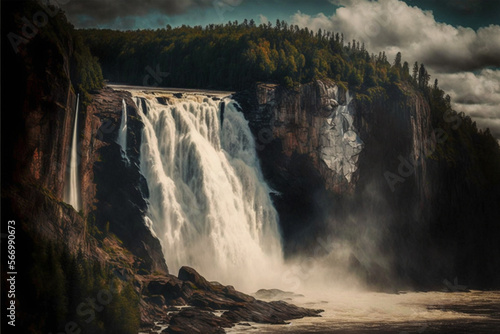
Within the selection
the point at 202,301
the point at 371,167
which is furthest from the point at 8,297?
the point at 371,167

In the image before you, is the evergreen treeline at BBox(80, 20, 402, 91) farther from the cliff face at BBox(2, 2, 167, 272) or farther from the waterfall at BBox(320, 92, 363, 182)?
the cliff face at BBox(2, 2, 167, 272)

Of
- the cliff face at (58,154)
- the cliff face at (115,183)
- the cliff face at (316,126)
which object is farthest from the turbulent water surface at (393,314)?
the cliff face at (316,126)

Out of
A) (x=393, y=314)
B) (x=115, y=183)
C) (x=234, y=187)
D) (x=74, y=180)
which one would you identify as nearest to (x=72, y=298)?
(x=74, y=180)

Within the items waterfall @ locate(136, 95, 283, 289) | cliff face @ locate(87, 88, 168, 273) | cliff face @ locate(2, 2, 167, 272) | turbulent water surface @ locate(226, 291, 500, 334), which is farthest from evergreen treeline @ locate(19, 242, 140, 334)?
waterfall @ locate(136, 95, 283, 289)

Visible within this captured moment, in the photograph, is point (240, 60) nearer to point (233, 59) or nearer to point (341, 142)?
point (233, 59)

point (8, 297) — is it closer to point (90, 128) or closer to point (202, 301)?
point (202, 301)

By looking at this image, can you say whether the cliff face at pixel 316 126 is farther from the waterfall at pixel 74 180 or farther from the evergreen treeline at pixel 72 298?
the evergreen treeline at pixel 72 298

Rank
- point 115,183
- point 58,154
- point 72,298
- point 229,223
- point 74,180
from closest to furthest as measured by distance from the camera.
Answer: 1. point 72,298
2. point 58,154
3. point 74,180
4. point 115,183
5. point 229,223

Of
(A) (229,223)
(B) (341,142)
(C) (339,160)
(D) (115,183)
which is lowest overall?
(A) (229,223)
